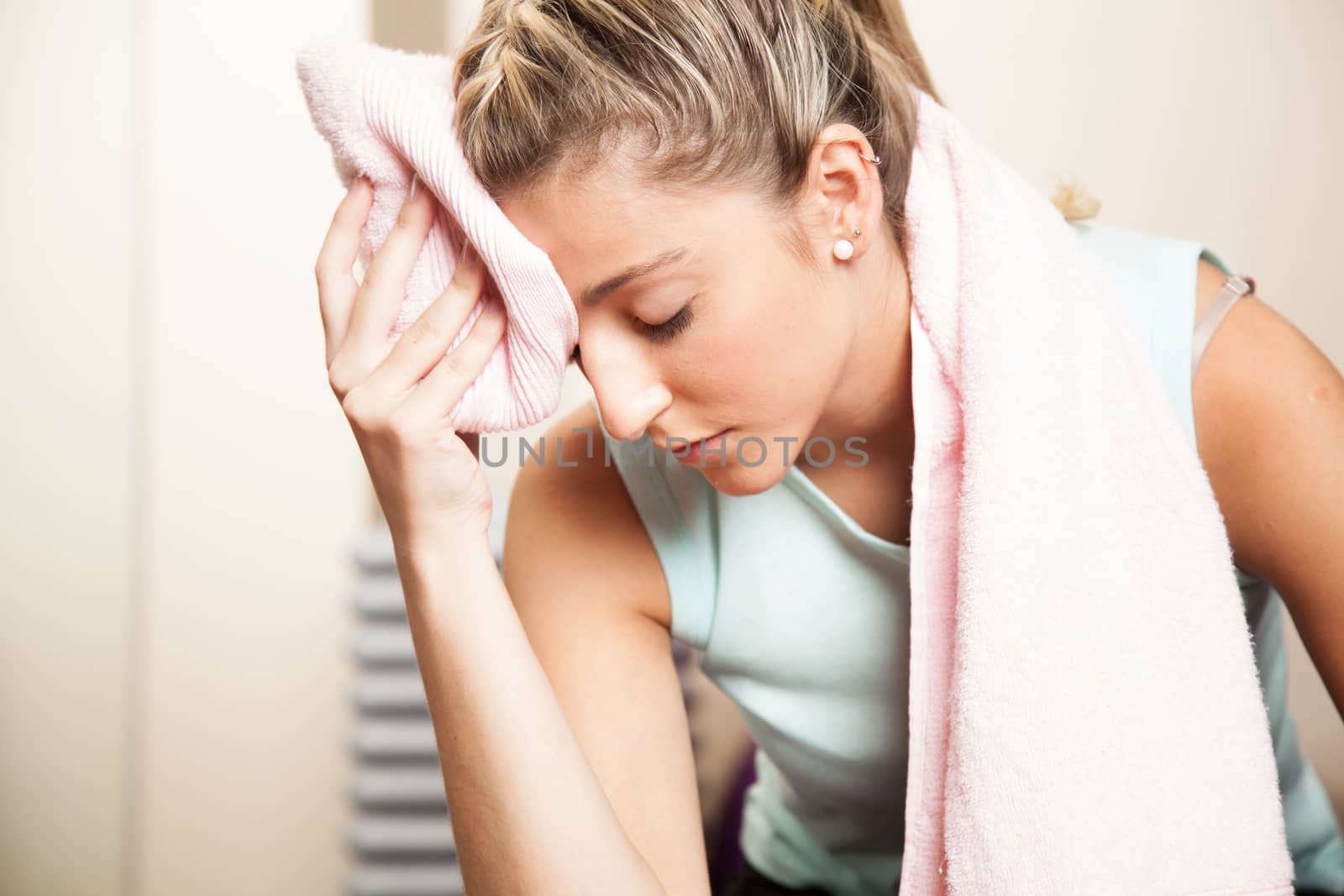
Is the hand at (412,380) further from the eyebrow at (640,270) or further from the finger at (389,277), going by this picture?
the eyebrow at (640,270)

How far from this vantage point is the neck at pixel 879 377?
36.4 inches

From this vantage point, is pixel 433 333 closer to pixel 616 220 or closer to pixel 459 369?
pixel 459 369

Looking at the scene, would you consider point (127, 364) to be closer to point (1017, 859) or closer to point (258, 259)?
point (258, 259)

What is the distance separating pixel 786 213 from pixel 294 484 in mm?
1153

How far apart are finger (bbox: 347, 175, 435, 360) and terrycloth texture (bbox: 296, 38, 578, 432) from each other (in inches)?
0.5

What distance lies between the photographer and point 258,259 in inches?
65.5

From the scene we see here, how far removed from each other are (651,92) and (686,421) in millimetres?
255

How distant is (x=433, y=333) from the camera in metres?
0.86

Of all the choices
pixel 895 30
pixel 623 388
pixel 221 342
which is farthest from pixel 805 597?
pixel 221 342

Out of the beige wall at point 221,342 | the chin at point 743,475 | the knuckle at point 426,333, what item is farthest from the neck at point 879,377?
the beige wall at point 221,342

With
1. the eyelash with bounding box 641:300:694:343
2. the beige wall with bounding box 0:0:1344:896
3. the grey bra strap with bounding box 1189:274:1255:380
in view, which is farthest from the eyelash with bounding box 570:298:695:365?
the beige wall with bounding box 0:0:1344:896

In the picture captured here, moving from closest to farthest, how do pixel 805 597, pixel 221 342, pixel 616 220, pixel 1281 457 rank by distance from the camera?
pixel 616 220, pixel 1281 457, pixel 805 597, pixel 221 342

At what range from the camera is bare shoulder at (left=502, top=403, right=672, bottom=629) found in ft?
3.36

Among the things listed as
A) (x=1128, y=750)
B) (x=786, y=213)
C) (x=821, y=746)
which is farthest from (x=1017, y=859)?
(x=786, y=213)
